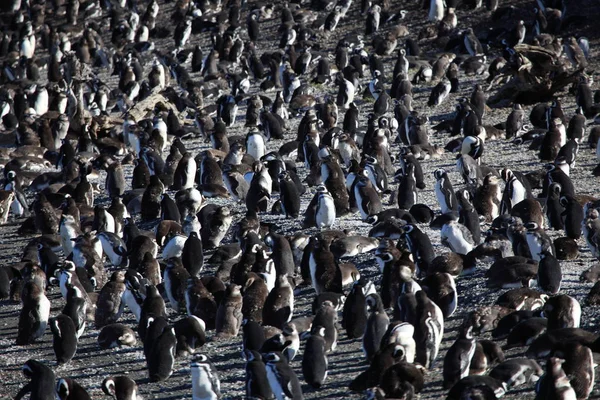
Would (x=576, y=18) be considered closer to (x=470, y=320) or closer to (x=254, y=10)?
(x=254, y=10)

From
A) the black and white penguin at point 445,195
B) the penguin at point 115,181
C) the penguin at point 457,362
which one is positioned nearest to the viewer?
the penguin at point 457,362

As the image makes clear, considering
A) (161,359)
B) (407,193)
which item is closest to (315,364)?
(161,359)

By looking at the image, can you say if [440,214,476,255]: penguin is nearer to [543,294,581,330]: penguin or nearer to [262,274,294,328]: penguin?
[262,274,294,328]: penguin

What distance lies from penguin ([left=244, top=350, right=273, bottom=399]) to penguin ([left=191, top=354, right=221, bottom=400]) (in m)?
0.25

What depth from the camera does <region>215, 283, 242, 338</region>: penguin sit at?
10.4 meters

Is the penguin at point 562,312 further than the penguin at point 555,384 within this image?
Yes

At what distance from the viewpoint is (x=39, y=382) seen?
908 cm

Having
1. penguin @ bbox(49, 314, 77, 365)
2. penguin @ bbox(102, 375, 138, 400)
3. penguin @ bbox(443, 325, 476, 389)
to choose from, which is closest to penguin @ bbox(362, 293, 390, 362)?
penguin @ bbox(443, 325, 476, 389)

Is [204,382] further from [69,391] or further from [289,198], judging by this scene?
[289,198]

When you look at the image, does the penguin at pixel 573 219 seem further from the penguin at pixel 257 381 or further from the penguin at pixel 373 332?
the penguin at pixel 257 381

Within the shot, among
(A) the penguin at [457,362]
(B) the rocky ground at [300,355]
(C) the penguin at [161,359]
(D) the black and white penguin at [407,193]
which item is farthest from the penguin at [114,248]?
(A) the penguin at [457,362]

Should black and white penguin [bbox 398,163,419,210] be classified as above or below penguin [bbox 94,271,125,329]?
above

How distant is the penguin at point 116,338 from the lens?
34.4 ft

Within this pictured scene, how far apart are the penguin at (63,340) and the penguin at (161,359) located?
0.99m
